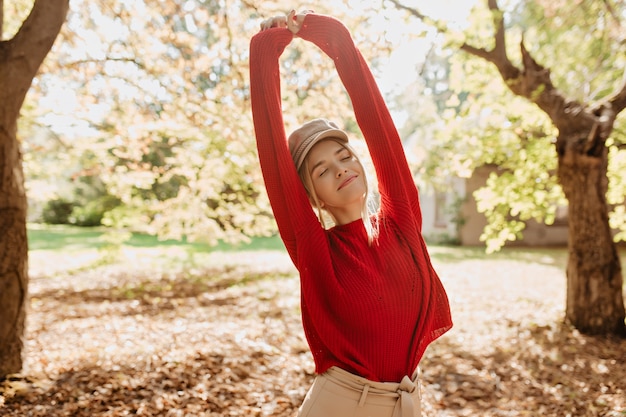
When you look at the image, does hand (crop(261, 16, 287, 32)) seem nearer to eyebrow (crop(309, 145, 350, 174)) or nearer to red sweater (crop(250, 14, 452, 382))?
red sweater (crop(250, 14, 452, 382))

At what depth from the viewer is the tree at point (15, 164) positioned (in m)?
3.38

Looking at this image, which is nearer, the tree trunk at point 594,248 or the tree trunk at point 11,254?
the tree trunk at point 11,254

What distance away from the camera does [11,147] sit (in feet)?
11.7

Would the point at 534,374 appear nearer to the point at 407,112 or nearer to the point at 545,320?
the point at 545,320

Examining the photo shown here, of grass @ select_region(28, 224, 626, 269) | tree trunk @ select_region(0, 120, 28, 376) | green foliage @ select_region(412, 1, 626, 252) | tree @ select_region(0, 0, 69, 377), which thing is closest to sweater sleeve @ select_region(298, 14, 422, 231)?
→ tree @ select_region(0, 0, 69, 377)

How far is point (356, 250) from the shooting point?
1.73m

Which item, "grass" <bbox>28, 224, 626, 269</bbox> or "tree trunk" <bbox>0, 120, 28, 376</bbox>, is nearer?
"tree trunk" <bbox>0, 120, 28, 376</bbox>

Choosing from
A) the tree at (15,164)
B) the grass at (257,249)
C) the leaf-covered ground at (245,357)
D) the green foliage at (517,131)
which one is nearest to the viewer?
the tree at (15,164)

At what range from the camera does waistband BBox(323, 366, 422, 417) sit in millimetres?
1574

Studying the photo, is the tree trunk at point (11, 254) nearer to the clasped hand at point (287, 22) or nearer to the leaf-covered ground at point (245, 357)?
the leaf-covered ground at point (245, 357)

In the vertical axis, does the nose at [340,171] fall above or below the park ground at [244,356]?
above

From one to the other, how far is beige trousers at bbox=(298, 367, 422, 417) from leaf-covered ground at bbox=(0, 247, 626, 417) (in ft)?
7.65

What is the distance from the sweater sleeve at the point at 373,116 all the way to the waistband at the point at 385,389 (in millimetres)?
591

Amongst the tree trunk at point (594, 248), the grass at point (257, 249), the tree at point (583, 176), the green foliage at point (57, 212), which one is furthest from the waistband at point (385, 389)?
the green foliage at point (57, 212)
